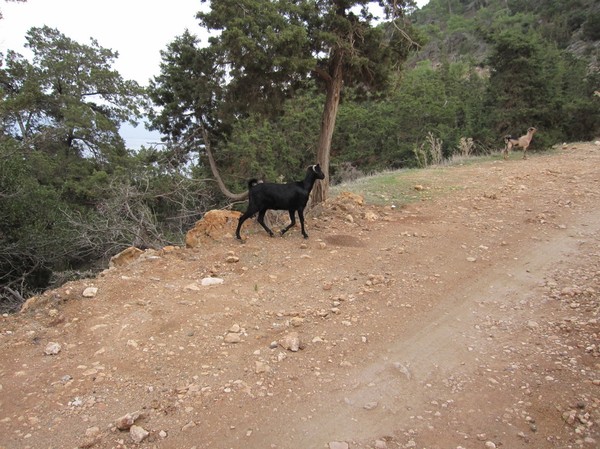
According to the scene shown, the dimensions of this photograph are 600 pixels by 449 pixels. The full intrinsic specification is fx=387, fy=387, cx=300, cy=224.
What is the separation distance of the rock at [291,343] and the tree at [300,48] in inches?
186

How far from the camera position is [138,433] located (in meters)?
2.58

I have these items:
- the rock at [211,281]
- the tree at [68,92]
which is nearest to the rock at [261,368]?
the rock at [211,281]

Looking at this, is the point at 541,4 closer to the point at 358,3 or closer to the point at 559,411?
the point at 358,3

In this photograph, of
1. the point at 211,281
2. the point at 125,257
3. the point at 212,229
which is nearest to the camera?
the point at 211,281

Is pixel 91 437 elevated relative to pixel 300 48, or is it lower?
lower

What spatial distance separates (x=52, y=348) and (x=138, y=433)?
148 centimetres

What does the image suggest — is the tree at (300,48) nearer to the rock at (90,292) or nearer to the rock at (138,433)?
the rock at (90,292)

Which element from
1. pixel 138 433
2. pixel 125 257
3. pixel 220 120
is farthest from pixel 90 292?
pixel 220 120

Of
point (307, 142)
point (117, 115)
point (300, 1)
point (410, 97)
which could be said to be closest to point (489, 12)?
point (410, 97)

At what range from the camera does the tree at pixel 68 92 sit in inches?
582

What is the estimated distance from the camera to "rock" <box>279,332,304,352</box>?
354 cm

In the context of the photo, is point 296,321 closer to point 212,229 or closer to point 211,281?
point 211,281

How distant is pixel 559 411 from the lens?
271 centimetres

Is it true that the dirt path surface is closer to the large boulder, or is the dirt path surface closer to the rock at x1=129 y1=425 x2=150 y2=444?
the rock at x1=129 y1=425 x2=150 y2=444
